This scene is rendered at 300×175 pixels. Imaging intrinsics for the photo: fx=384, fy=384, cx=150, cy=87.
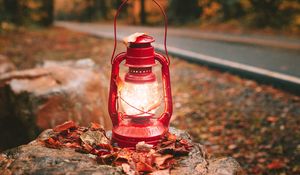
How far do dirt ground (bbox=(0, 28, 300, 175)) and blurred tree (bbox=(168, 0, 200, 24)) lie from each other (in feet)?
46.7

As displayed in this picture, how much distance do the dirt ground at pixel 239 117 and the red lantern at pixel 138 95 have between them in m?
2.38

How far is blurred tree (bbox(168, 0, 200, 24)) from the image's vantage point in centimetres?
2411

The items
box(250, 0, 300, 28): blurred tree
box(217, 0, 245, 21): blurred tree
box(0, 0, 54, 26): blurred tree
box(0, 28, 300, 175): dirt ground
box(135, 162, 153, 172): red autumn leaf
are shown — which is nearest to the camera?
box(135, 162, 153, 172): red autumn leaf

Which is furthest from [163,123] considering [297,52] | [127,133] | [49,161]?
[297,52]

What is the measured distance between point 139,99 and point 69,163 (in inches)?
30.2

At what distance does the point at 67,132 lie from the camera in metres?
2.96

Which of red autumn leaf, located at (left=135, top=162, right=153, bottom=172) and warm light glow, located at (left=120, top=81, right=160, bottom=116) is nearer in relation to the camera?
red autumn leaf, located at (left=135, top=162, right=153, bottom=172)

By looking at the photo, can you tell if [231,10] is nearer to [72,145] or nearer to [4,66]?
[4,66]

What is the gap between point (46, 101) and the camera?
4.88 m

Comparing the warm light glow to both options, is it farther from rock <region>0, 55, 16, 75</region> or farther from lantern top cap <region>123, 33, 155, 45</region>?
rock <region>0, 55, 16, 75</region>

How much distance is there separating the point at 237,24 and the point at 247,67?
9659 millimetres

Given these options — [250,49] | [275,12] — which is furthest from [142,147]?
[275,12]

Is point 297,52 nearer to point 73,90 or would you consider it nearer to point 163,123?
point 73,90

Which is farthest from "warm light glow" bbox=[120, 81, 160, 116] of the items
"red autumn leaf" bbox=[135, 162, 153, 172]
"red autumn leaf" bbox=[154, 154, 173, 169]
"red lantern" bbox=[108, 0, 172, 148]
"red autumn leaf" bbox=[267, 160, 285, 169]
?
"red autumn leaf" bbox=[267, 160, 285, 169]
